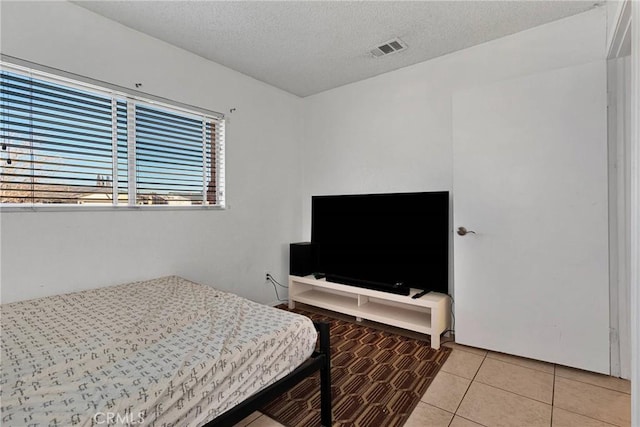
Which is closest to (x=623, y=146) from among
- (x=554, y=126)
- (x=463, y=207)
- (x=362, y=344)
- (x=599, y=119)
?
(x=599, y=119)

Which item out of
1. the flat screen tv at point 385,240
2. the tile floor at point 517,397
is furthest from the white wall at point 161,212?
the tile floor at point 517,397

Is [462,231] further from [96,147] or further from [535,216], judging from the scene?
[96,147]

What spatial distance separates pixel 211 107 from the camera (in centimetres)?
295

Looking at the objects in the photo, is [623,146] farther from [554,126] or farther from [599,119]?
[554,126]

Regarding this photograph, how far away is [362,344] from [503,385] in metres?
1.04

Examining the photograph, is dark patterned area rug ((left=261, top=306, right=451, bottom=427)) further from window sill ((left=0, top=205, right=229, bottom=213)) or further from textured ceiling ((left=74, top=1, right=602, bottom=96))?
textured ceiling ((left=74, top=1, right=602, bottom=96))

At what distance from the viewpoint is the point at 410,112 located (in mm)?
3012

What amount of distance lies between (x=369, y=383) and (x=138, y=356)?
1.43 meters

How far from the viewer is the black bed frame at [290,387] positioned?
4.02ft

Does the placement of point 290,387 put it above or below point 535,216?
below

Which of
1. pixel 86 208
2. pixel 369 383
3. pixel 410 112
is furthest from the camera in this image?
pixel 410 112

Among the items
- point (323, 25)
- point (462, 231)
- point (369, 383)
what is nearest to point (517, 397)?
point (369, 383)

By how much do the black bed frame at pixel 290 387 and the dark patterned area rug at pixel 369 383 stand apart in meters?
0.19

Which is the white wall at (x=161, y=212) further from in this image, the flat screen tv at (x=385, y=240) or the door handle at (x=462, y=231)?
the door handle at (x=462, y=231)
